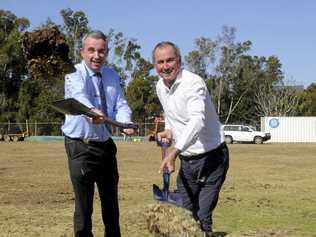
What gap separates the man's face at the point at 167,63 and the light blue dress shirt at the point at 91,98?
0.58 metres

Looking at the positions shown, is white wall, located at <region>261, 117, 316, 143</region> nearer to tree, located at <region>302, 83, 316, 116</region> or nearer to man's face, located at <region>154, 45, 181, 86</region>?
tree, located at <region>302, 83, 316, 116</region>

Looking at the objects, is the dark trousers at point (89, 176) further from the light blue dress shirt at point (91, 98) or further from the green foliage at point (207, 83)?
the green foliage at point (207, 83)

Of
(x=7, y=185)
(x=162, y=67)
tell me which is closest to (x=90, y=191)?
(x=162, y=67)

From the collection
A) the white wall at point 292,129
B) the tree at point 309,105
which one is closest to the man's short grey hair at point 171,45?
the white wall at point 292,129

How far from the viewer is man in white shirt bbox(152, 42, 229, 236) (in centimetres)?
468

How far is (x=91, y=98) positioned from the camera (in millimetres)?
5199

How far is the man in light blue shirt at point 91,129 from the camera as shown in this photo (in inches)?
201

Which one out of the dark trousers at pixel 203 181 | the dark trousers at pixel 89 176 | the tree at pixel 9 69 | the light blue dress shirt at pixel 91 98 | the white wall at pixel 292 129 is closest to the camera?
the dark trousers at pixel 203 181

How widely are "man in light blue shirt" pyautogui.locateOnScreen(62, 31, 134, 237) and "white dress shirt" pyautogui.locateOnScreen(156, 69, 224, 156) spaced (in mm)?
432

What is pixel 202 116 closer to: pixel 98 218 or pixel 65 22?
pixel 98 218

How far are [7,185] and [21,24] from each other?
187 feet

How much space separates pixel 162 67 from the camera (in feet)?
15.5

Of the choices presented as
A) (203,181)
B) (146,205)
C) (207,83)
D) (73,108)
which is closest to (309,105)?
(207,83)

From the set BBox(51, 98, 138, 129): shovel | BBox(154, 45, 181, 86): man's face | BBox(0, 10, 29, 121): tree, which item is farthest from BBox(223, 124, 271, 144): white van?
BBox(51, 98, 138, 129): shovel
